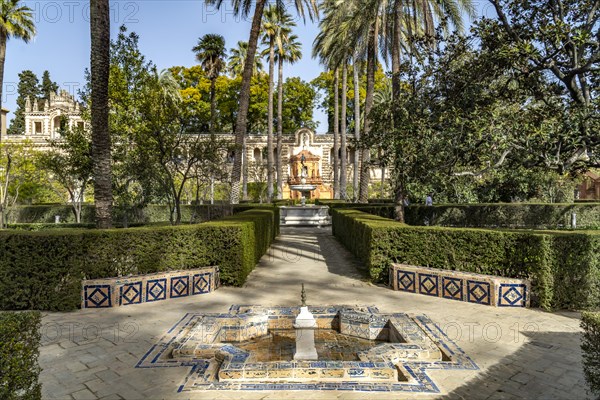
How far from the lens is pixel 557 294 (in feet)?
23.3

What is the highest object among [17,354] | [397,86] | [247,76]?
[247,76]

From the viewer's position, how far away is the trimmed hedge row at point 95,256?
698 cm

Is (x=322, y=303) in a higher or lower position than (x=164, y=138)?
lower

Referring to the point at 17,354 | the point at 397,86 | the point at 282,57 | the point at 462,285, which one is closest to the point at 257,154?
the point at 282,57

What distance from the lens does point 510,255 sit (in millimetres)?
7621

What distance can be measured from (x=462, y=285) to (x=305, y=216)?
18.4 metres

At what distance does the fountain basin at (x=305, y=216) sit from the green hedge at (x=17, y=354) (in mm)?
22262

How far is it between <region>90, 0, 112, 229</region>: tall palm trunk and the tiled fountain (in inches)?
178

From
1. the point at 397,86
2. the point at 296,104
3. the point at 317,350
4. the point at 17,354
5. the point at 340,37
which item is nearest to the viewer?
the point at 17,354

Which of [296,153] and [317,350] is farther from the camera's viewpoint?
[296,153]

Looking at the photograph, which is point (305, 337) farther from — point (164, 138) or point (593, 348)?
point (164, 138)

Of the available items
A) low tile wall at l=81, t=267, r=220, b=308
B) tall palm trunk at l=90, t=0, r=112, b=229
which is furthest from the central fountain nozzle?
tall palm trunk at l=90, t=0, r=112, b=229

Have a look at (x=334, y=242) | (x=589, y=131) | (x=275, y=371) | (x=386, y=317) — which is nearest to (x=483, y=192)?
(x=334, y=242)

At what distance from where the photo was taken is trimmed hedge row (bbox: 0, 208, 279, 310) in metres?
6.98
